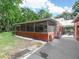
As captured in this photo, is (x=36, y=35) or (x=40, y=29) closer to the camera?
(x=36, y=35)

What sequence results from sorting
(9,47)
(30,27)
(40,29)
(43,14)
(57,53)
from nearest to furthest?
(57,53) < (9,47) < (40,29) < (30,27) < (43,14)

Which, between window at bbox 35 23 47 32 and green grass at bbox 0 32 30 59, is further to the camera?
window at bbox 35 23 47 32

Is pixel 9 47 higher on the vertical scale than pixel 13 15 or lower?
lower

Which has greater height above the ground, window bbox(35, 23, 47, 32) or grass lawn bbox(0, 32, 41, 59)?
window bbox(35, 23, 47, 32)

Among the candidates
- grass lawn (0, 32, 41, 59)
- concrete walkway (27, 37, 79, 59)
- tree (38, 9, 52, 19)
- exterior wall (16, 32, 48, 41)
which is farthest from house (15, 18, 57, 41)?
tree (38, 9, 52, 19)

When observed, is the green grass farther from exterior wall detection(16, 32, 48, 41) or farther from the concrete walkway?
exterior wall detection(16, 32, 48, 41)

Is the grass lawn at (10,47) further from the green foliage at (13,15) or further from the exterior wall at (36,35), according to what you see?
the green foliage at (13,15)

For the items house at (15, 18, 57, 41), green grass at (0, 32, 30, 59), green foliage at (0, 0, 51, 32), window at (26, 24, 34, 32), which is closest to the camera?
green grass at (0, 32, 30, 59)

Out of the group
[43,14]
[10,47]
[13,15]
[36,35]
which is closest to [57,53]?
[10,47]

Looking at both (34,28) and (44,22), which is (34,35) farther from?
(44,22)

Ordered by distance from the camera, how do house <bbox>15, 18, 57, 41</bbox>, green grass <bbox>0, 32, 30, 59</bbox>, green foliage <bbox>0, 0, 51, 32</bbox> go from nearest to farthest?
green grass <bbox>0, 32, 30, 59</bbox>
green foliage <bbox>0, 0, 51, 32</bbox>
house <bbox>15, 18, 57, 41</bbox>

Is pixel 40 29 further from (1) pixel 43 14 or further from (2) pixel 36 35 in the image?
(1) pixel 43 14


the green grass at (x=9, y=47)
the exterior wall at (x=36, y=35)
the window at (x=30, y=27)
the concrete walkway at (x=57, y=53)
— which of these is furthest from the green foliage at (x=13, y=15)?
the concrete walkway at (x=57, y=53)

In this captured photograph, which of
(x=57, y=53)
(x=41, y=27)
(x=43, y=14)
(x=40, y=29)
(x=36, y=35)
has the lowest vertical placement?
(x=57, y=53)
